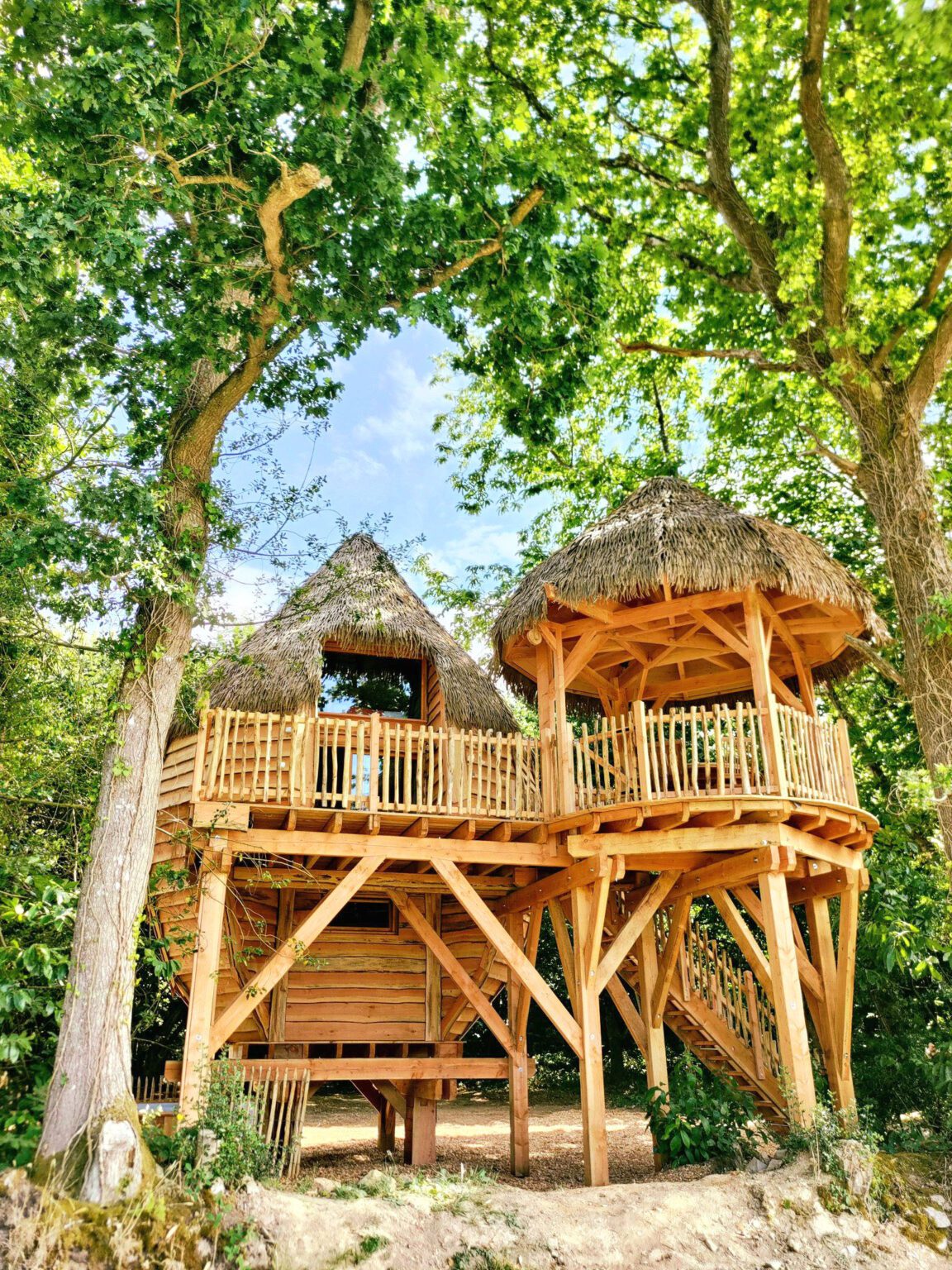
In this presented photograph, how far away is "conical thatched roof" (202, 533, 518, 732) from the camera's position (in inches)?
475

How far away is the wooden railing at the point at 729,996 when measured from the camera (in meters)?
12.0

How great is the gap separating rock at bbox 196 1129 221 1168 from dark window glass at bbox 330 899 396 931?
224 inches

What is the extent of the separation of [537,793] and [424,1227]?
4.71 metres

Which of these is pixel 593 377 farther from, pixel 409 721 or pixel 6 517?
pixel 6 517

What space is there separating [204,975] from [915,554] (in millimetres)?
9290

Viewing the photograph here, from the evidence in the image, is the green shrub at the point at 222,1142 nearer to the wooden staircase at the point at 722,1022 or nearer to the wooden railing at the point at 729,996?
the wooden staircase at the point at 722,1022

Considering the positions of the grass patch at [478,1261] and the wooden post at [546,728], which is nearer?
the grass patch at [478,1261]

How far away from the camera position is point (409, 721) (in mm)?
13109

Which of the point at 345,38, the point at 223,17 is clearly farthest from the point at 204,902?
the point at 345,38

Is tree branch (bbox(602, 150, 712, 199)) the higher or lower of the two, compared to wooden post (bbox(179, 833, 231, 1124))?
higher

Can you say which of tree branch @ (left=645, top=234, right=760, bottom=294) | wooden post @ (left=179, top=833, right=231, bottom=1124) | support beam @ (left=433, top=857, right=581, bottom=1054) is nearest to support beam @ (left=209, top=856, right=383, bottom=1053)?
wooden post @ (left=179, top=833, right=231, bottom=1124)

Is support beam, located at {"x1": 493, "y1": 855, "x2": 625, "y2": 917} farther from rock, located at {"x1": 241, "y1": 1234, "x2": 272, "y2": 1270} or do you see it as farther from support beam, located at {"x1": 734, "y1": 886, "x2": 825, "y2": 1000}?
rock, located at {"x1": 241, "y1": 1234, "x2": 272, "y2": 1270}

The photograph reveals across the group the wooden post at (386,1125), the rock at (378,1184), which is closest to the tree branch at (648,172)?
the rock at (378,1184)

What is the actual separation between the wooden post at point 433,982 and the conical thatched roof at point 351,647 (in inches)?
110
